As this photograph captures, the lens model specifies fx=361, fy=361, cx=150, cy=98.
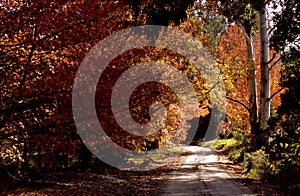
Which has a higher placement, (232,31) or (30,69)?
(232,31)

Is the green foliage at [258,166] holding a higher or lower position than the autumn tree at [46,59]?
lower

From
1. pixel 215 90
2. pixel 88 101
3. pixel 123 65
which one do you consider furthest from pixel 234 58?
pixel 88 101

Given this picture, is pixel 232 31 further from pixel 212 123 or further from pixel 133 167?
pixel 212 123

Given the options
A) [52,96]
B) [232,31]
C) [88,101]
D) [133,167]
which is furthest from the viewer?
[232,31]

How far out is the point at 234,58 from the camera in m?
19.8

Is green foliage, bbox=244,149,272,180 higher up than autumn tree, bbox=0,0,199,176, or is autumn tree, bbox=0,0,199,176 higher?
autumn tree, bbox=0,0,199,176

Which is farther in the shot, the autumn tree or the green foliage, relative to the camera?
the green foliage

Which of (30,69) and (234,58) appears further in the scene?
(234,58)

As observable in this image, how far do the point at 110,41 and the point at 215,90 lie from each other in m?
13.0

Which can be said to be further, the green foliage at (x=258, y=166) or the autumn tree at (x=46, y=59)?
the green foliage at (x=258, y=166)

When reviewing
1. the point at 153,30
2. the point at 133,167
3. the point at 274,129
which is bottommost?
the point at 133,167

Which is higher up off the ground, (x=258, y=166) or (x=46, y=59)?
(x=46, y=59)

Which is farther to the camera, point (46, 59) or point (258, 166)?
point (258, 166)

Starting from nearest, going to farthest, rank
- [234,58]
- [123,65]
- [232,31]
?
[123,65] → [234,58] → [232,31]
